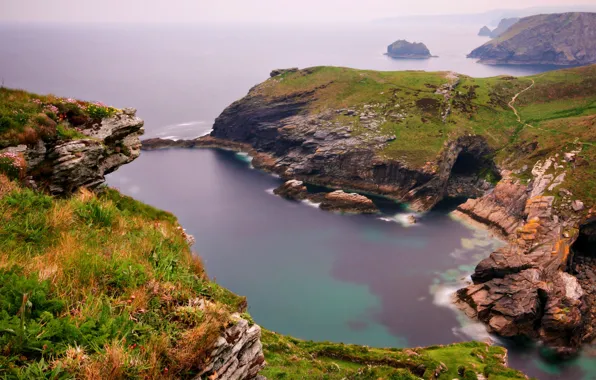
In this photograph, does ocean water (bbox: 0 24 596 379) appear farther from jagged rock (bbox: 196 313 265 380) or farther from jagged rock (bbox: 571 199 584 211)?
jagged rock (bbox: 196 313 265 380)

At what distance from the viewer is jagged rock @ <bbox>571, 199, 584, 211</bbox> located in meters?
63.1

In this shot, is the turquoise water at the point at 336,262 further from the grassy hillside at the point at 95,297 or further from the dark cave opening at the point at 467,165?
the grassy hillside at the point at 95,297

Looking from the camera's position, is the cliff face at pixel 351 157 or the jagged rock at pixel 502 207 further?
the cliff face at pixel 351 157

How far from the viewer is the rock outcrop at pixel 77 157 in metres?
18.7

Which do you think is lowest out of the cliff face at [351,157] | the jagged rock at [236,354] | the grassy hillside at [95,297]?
the cliff face at [351,157]

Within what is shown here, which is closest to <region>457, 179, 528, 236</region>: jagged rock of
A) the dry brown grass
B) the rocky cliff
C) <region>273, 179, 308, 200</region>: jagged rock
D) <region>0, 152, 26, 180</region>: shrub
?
the rocky cliff

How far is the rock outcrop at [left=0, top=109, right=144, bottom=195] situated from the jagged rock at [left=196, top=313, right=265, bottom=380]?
14.0 m

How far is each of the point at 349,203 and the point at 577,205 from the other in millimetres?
41143

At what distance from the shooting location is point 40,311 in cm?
775

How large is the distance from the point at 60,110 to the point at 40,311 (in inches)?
736

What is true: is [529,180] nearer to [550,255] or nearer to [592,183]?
[592,183]

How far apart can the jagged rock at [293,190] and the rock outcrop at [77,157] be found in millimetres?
66474

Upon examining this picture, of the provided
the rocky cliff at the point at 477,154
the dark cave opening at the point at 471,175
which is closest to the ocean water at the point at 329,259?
the rocky cliff at the point at 477,154

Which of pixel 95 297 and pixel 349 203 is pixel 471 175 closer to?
pixel 349 203
